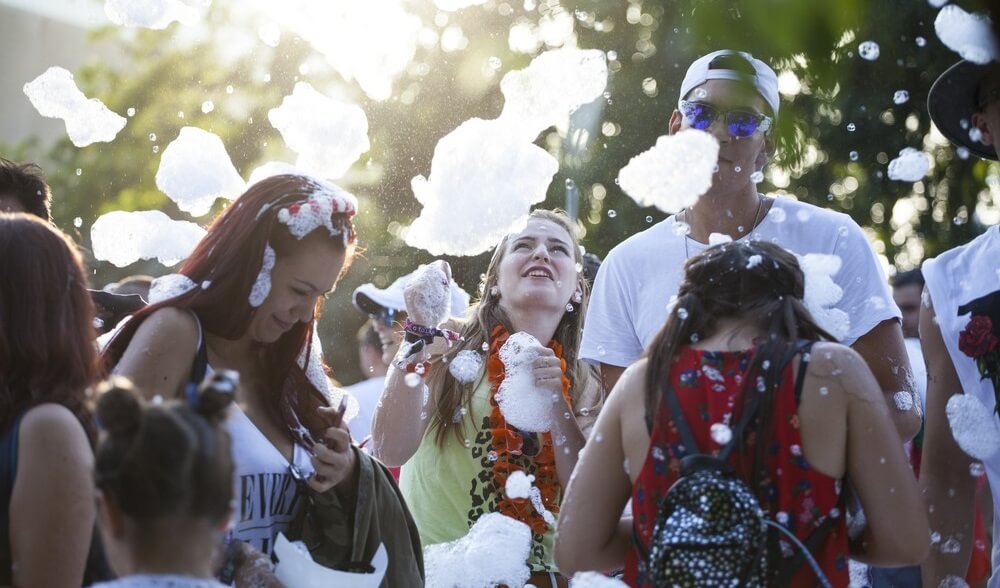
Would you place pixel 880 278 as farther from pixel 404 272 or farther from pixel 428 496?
pixel 404 272

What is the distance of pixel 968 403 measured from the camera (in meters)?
2.84

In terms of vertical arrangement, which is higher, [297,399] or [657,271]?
[657,271]

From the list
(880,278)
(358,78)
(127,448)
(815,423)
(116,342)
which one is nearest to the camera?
(127,448)

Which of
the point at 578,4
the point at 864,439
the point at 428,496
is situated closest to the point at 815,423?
the point at 864,439

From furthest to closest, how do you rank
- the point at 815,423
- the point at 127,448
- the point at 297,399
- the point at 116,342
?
the point at 297,399, the point at 116,342, the point at 815,423, the point at 127,448

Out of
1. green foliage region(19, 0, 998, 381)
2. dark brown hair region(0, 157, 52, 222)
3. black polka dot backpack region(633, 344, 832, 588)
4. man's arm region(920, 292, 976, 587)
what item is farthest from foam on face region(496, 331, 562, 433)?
dark brown hair region(0, 157, 52, 222)

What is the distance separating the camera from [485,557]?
3549 mm

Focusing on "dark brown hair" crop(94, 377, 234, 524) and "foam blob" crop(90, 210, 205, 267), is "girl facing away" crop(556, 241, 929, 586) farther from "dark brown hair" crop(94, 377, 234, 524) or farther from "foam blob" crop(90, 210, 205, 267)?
"foam blob" crop(90, 210, 205, 267)

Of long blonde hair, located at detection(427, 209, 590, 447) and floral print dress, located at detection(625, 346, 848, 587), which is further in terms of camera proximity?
long blonde hair, located at detection(427, 209, 590, 447)

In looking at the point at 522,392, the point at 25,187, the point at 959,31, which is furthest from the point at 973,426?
the point at 25,187

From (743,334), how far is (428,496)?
164cm

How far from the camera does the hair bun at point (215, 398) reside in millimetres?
1863

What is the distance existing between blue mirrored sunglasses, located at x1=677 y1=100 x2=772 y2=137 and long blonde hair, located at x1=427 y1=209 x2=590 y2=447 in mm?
765

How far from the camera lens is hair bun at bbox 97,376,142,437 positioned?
181cm
